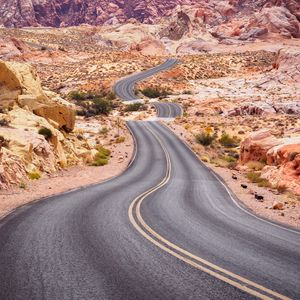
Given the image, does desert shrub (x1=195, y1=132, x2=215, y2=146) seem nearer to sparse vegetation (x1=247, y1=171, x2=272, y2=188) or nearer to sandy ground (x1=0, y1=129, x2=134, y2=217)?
sandy ground (x1=0, y1=129, x2=134, y2=217)

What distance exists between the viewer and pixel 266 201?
19781 millimetres

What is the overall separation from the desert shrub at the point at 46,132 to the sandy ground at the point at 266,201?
43.5 ft

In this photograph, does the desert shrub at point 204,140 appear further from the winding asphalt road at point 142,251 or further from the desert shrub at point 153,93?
the desert shrub at point 153,93

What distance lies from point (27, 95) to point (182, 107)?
4588 cm

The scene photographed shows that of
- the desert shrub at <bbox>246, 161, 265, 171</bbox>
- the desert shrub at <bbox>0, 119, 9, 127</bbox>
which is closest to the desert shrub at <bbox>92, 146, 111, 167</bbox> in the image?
the desert shrub at <bbox>0, 119, 9, 127</bbox>

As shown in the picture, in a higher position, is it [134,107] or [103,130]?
[134,107]

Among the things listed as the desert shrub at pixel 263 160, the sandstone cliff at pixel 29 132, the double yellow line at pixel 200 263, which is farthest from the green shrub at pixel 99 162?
the double yellow line at pixel 200 263

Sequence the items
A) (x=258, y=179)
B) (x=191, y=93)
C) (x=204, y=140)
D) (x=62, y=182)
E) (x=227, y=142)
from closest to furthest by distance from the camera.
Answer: (x=62, y=182) < (x=258, y=179) < (x=204, y=140) < (x=227, y=142) < (x=191, y=93)

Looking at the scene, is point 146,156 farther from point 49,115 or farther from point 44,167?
point 44,167

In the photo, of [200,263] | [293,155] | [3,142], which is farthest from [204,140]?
[200,263]

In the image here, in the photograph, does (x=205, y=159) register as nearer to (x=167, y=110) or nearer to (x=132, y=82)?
(x=167, y=110)

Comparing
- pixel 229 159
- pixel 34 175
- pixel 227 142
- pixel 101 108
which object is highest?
pixel 101 108

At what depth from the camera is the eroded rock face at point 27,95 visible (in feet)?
97.5

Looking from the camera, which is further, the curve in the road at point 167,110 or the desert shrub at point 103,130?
the curve in the road at point 167,110
